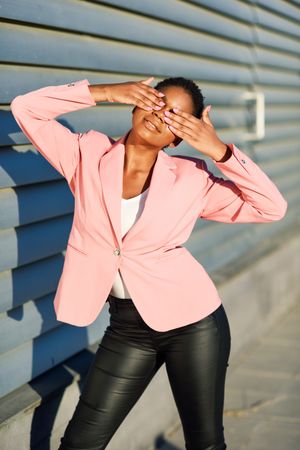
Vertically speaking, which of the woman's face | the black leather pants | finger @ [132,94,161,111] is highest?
finger @ [132,94,161,111]

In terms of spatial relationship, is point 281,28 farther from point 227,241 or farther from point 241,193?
point 241,193

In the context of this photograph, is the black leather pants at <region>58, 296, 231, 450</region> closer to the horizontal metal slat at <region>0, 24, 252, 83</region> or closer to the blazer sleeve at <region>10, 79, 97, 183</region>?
the blazer sleeve at <region>10, 79, 97, 183</region>

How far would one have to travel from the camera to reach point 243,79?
23.1ft

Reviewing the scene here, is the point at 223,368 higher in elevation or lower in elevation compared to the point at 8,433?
higher

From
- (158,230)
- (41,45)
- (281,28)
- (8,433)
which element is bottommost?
(8,433)

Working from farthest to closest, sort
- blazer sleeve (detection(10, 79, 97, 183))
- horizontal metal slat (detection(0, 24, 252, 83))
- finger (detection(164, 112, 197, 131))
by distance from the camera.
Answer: horizontal metal slat (detection(0, 24, 252, 83))
blazer sleeve (detection(10, 79, 97, 183))
finger (detection(164, 112, 197, 131))

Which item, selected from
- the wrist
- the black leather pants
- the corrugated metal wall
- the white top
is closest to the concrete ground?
the corrugated metal wall

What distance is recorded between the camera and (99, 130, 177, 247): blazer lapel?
122 inches

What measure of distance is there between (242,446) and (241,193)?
77.5 inches

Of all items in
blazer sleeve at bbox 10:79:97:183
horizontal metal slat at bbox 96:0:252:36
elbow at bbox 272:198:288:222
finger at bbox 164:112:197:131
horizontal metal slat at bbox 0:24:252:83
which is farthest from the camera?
horizontal metal slat at bbox 96:0:252:36

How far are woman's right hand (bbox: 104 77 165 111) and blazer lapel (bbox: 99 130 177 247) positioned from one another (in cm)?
24

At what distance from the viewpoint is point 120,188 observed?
3146 mm

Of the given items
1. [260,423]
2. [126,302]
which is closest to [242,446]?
[260,423]

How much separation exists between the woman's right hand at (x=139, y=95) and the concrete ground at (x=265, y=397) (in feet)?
8.00
